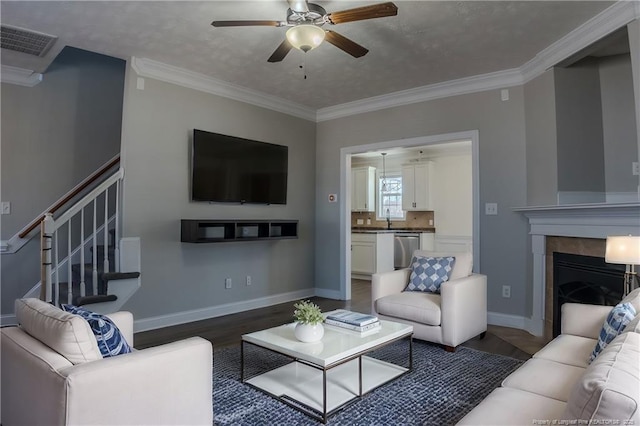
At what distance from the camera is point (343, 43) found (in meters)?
2.74

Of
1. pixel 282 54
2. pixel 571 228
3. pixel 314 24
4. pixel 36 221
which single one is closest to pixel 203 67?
pixel 282 54

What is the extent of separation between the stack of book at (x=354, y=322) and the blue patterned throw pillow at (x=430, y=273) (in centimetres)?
105

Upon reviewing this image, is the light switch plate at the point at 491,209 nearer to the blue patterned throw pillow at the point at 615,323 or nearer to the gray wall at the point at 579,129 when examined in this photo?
the gray wall at the point at 579,129

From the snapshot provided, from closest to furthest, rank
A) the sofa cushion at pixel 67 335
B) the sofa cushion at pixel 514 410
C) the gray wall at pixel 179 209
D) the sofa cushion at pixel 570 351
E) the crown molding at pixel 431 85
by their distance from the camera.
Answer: the sofa cushion at pixel 514 410, the sofa cushion at pixel 67 335, the sofa cushion at pixel 570 351, the crown molding at pixel 431 85, the gray wall at pixel 179 209

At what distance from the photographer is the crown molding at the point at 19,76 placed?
4059mm

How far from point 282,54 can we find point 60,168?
3140 mm

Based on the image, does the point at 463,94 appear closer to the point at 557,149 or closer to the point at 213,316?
the point at 557,149

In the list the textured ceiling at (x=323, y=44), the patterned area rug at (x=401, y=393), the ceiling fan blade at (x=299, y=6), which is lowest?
the patterned area rug at (x=401, y=393)

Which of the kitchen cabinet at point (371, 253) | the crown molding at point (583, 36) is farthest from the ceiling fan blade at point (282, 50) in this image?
the kitchen cabinet at point (371, 253)

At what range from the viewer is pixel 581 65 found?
12.2 feet

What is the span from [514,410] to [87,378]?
1.54 meters

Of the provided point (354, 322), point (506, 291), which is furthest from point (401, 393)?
point (506, 291)

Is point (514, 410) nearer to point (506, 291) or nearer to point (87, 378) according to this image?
point (87, 378)

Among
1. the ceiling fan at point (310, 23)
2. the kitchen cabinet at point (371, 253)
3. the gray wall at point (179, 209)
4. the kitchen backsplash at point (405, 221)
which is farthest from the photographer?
the kitchen backsplash at point (405, 221)
